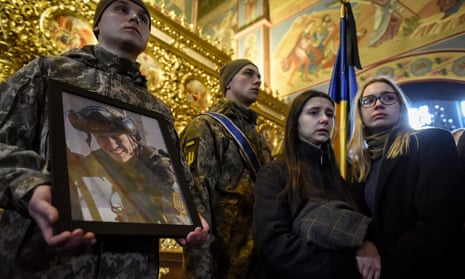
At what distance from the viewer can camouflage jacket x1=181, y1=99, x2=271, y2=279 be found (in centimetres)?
163

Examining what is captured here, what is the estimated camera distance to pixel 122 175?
2.89 feet

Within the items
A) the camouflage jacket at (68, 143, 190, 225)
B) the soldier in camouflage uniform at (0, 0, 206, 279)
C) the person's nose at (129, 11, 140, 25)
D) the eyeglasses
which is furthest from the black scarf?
the person's nose at (129, 11, 140, 25)

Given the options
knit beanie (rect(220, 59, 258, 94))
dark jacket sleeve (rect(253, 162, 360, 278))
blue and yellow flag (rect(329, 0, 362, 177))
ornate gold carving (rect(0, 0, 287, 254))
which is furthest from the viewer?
blue and yellow flag (rect(329, 0, 362, 177))

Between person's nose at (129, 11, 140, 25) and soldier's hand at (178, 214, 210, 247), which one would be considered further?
person's nose at (129, 11, 140, 25)

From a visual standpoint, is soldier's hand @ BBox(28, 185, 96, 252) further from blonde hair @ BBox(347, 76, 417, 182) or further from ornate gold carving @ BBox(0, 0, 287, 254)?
ornate gold carving @ BBox(0, 0, 287, 254)

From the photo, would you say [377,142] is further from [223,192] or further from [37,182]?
[37,182]

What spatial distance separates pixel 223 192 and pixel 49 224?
1129 mm

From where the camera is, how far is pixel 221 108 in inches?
82.4

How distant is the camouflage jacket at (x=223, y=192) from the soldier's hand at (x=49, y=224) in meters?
0.79

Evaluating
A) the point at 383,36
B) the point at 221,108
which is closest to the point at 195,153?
the point at 221,108

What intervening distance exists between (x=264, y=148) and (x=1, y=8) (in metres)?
3.03

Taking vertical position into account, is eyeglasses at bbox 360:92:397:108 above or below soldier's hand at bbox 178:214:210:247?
above

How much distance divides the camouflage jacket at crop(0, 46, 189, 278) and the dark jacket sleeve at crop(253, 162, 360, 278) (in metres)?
0.45

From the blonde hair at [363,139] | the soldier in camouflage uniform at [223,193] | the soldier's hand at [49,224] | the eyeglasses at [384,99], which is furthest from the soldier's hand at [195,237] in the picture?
the eyeglasses at [384,99]
